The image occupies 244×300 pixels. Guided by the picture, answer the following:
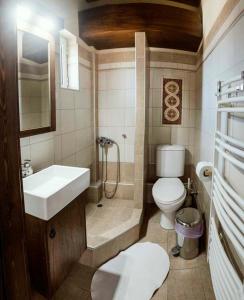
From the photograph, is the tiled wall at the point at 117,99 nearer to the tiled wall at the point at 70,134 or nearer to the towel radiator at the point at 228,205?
the tiled wall at the point at 70,134

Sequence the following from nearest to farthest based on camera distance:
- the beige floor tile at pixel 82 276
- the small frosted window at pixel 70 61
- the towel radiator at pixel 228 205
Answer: the towel radiator at pixel 228 205 → the beige floor tile at pixel 82 276 → the small frosted window at pixel 70 61

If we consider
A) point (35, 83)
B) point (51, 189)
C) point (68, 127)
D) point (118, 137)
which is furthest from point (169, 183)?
point (35, 83)

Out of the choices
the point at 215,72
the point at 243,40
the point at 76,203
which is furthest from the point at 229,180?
the point at 76,203

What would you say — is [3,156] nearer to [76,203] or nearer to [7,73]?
[7,73]

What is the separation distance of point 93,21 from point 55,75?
0.86 m

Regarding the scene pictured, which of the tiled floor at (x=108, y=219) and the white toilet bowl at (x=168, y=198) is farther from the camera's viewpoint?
the white toilet bowl at (x=168, y=198)

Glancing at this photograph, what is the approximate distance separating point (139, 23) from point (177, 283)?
96.5 inches

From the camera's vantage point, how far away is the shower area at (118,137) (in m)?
2.45

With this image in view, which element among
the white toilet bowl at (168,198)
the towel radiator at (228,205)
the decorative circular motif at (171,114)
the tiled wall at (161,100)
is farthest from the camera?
the decorative circular motif at (171,114)

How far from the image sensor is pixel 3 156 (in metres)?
0.60

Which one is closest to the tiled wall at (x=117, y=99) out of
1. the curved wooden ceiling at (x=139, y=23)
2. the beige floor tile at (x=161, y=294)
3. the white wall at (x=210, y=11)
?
the curved wooden ceiling at (x=139, y=23)

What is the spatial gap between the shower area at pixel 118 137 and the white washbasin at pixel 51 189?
0.75 meters

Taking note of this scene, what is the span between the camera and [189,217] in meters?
2.32

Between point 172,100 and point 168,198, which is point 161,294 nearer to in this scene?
point 168,198
